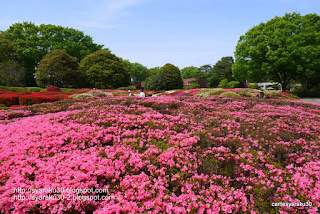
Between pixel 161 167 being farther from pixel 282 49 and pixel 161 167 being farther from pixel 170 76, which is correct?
pixel 170 76

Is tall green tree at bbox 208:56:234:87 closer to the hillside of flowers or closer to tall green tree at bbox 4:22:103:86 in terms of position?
tall green tree at bbox 4:22:103:86

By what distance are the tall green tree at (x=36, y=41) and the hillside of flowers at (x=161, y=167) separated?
56.2 m

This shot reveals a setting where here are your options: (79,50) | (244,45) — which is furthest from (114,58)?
(244,45)

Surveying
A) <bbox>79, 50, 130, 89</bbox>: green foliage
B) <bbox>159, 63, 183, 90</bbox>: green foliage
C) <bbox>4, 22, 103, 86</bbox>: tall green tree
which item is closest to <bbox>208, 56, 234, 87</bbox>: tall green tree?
<bbox>159, 63, 183, 90</bbox>: green foliage

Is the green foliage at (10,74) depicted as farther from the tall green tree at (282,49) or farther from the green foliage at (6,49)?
the tall green tree at (282,49)

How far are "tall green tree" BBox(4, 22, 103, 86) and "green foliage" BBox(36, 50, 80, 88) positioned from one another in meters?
11.9

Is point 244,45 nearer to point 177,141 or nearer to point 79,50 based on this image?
point 177,141

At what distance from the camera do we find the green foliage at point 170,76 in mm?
47625

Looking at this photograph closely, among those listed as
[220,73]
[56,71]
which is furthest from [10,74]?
[220,73]

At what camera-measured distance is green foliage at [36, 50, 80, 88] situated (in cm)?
4075

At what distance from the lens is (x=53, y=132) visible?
479 cm

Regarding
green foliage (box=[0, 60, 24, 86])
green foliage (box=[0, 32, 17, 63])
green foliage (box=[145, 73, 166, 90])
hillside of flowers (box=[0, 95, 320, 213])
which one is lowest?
hillside of flowers (box=[0, 95, 320, 213])

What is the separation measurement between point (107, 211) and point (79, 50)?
63680 mm

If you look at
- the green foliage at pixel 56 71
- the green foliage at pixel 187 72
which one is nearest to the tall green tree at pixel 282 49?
the green foliage at pixel 56 71
